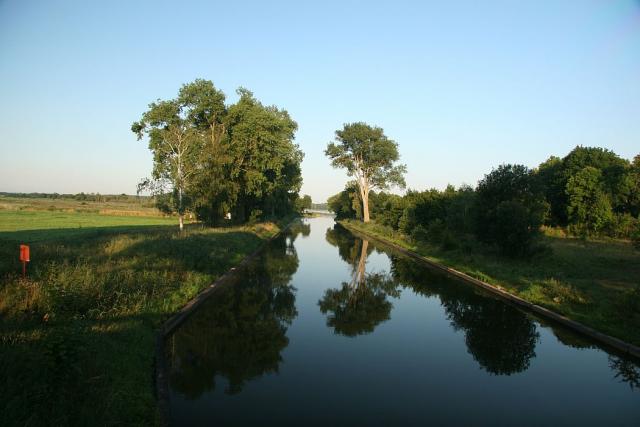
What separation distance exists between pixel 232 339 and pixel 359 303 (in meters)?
6.10

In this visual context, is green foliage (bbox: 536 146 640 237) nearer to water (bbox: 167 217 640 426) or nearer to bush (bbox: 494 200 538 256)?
bush (bbox: 494 200 538 256)

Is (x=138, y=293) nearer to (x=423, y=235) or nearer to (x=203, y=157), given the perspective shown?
(x=203, y=157)

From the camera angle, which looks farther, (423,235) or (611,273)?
(423,235)

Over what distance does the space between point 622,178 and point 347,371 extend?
4420 centimetres

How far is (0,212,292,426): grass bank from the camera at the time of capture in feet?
16.5

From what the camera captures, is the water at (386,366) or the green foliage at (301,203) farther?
the green foliage at (301,203)

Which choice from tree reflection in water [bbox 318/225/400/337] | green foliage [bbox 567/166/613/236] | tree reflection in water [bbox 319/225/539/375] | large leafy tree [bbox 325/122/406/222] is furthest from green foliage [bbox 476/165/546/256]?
large leafy tree [bbox 325/122/406/222]

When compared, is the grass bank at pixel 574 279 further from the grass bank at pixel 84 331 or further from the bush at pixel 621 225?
the bush at pixel 621 225

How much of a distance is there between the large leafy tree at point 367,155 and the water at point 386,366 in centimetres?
4080

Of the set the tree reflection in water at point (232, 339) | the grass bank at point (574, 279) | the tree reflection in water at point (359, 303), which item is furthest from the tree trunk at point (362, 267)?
the grass bank at point (574, 279)

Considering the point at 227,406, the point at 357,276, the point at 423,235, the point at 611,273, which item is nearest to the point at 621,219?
the point at 423,235

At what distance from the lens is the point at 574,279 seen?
15953 mm

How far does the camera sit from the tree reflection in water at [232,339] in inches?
293

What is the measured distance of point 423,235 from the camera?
105 ft
